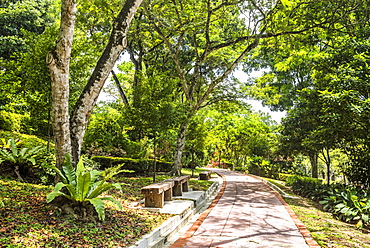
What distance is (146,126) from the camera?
11000 millimetres

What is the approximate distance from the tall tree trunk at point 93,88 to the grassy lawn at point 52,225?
1.35m

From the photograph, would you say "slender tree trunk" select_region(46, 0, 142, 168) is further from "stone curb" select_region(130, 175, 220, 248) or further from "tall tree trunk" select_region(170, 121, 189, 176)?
"tall tree trunk" select_region(170, 121, 189, 176)

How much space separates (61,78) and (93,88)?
784 mm

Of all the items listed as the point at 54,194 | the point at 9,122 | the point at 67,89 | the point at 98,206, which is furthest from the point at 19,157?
the point at 9,122

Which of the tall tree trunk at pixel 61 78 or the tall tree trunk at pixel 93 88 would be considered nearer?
the tall tree trunk at pixel 61 78

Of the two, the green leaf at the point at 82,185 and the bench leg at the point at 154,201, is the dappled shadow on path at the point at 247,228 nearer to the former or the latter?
the bench leg at the point at 154,201

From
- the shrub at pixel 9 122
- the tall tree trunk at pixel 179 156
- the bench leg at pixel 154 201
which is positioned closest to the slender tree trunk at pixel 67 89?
the bench leg at pixel 154 201

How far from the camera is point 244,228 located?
6.68 m

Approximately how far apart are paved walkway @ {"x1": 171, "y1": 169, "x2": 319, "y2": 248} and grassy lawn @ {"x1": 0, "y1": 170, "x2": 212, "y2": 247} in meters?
1.00

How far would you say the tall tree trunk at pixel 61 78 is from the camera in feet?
18.5

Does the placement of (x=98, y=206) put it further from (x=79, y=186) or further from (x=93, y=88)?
(x=93, y=88)

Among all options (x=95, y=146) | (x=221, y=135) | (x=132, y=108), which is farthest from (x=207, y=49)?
(x=221, y=135)

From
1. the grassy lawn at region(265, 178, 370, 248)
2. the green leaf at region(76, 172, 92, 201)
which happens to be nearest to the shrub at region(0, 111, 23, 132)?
the green leaf at region(76, 172, 92, 201)

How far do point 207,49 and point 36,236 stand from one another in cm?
1245
